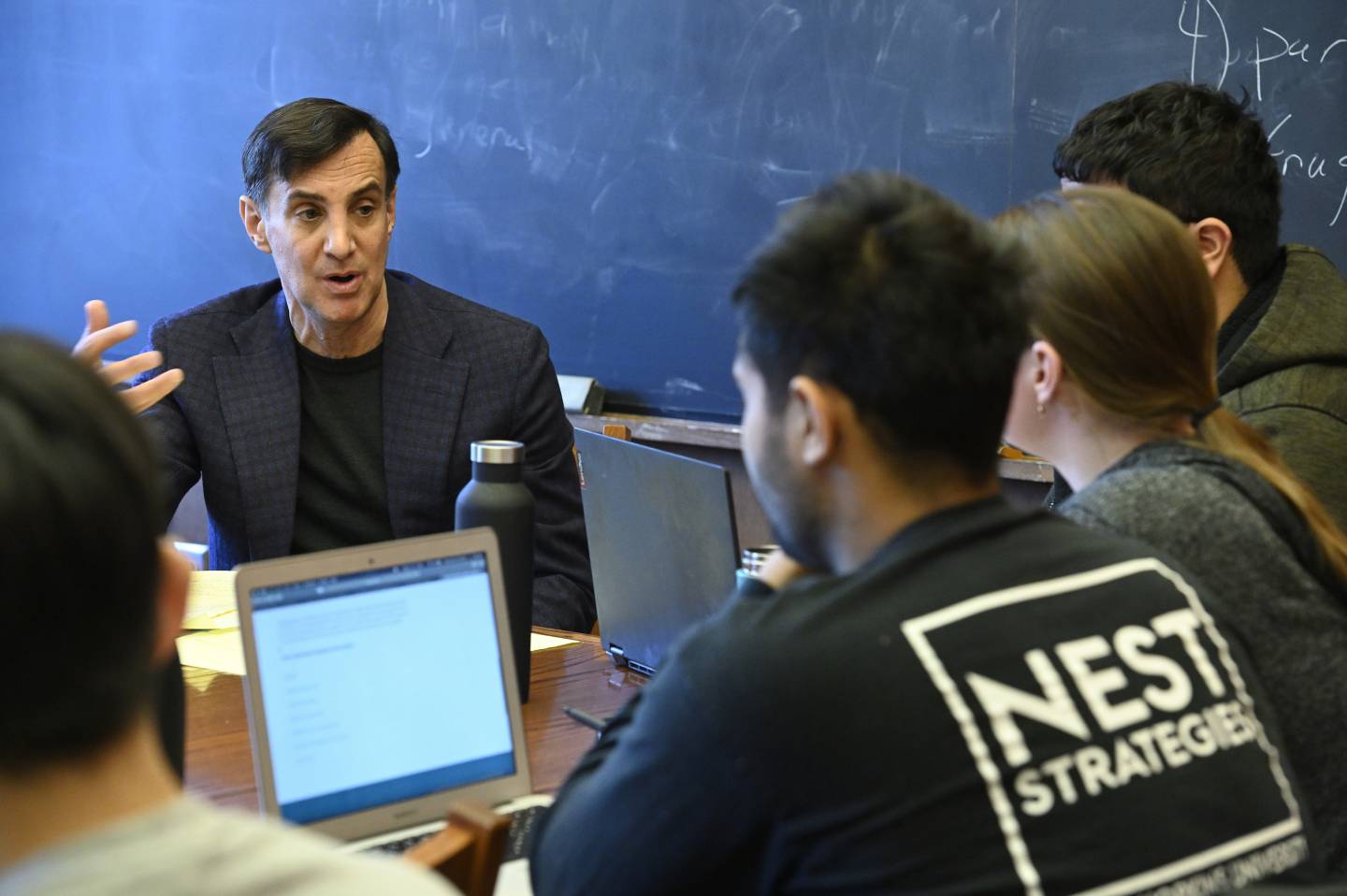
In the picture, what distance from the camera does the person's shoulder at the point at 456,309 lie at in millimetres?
2627

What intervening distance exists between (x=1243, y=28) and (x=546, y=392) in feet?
5.43

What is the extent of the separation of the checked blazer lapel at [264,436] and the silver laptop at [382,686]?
1139 mm

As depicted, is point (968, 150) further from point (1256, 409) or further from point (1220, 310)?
point (1256, 409)

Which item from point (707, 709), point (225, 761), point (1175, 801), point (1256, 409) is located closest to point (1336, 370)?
point (1256, 409)

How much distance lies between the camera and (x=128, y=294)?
4820mm

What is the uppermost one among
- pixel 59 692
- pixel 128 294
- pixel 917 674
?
pixel 59 692

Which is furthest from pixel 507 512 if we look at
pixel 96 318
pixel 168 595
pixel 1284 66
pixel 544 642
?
pixel 1284 66

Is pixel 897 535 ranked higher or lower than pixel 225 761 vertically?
higher

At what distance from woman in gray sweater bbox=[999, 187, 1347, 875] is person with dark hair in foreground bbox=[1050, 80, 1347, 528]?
534mm

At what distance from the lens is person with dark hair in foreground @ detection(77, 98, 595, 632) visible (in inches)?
96.9

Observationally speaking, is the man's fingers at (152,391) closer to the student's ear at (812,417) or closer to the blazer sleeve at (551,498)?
the blazer sleeve at (551,498)

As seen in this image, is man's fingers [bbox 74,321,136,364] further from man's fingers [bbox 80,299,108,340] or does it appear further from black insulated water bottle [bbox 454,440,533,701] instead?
black insulated water bottle [bbox 454,440,533,701]

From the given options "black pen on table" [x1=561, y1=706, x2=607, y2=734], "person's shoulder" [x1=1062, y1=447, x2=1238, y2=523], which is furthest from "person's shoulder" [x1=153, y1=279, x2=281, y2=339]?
"person's shoulder" [x1=1062, y1=447, x2=1238, y2=523]

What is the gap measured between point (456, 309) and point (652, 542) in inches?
38.9
